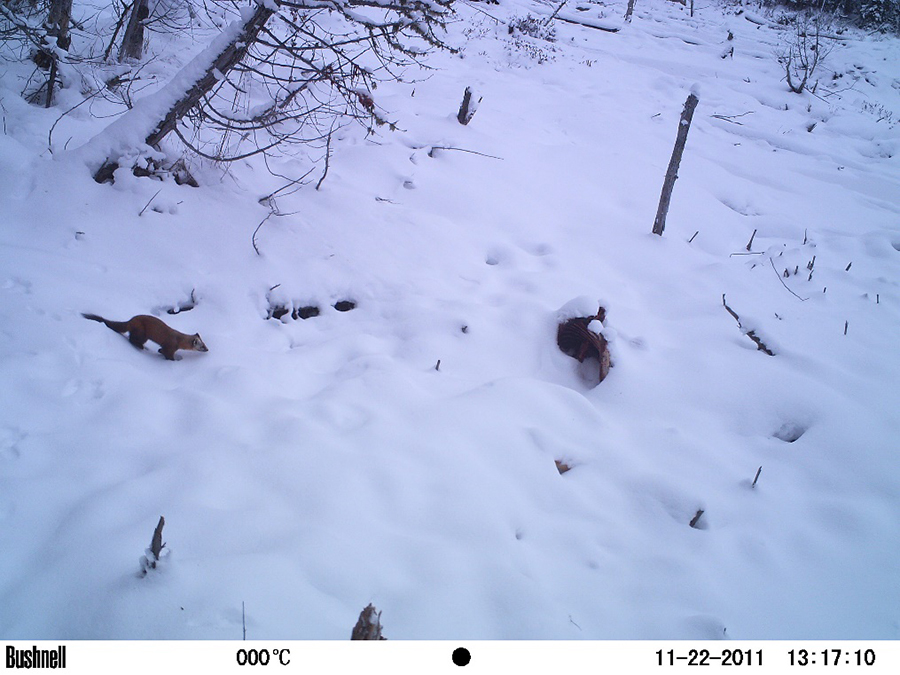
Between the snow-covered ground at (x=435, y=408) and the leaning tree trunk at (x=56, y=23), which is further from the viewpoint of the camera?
the leaning tree trunk at (x=56, y=23)

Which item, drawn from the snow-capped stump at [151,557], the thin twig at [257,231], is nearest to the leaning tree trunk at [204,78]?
the thin twig at [257,231]

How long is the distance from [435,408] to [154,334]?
73.5 inches

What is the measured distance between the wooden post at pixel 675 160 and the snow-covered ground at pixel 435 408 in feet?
0.88

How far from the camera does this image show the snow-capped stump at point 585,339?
370cm

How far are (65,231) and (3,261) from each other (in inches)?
23.6

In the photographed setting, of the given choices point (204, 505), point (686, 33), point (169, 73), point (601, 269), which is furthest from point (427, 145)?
point (686, 33)

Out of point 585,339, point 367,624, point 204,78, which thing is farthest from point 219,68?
point 367,624

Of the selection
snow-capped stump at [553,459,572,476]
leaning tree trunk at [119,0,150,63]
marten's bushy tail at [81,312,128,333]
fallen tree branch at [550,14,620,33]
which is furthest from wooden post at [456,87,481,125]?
fallen tree branch at [550,14,620,33]

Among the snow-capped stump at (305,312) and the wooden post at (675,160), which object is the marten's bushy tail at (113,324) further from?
the wooden post at (675,160)

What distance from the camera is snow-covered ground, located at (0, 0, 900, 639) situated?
75.7 inches

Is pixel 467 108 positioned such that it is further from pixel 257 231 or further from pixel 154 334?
Answer: pixel 154 334

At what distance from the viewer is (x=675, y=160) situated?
5383 mm

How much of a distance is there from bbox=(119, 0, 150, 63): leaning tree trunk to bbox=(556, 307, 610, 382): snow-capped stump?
254 inches
